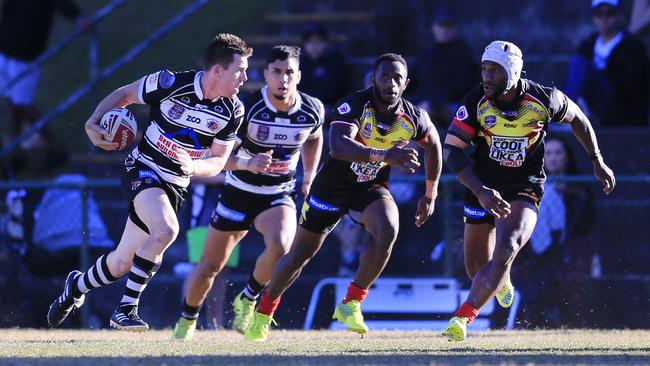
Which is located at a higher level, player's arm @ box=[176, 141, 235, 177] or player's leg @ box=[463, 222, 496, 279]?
player's arm @ box=[176, 141, 235, 177]

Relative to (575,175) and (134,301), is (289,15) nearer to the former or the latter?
(575,175)

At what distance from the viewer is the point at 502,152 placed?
9.59 meters

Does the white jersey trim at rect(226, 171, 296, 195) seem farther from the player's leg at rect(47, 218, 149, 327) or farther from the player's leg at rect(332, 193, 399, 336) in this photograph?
the player's leg at rect(47, 218, 149, 327)

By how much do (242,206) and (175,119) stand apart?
4.26ft

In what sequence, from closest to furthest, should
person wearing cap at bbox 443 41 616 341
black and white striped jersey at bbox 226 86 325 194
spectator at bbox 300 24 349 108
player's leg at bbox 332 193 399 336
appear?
person wearing cap at bbox 443 41 616 341 < player's leg at bbox 332 193 399 336 < black and white striped jersey at bbox 226 86 325 194 < spectator at bbox 300 24 349 108

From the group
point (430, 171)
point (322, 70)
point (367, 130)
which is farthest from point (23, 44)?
point (430, 171)

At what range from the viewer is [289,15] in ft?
53.9

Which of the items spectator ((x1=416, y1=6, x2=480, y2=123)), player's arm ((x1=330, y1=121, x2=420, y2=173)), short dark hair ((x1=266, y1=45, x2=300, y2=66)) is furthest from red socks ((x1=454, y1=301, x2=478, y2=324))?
spectator ((x1=416, y1=6, x2=480, y2=123))

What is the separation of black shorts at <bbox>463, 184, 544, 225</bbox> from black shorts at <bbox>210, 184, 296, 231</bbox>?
1.54 metres

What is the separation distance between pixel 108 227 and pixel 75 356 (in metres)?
5.05

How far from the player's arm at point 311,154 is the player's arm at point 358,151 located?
0.81 metres

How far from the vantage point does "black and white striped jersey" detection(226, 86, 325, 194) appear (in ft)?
33.4

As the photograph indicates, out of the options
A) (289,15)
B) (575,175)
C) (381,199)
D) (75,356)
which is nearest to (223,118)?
(381,199)

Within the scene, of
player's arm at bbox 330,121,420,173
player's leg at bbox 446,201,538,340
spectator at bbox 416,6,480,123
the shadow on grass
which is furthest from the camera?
spectator at bbox 416,6,480,123
